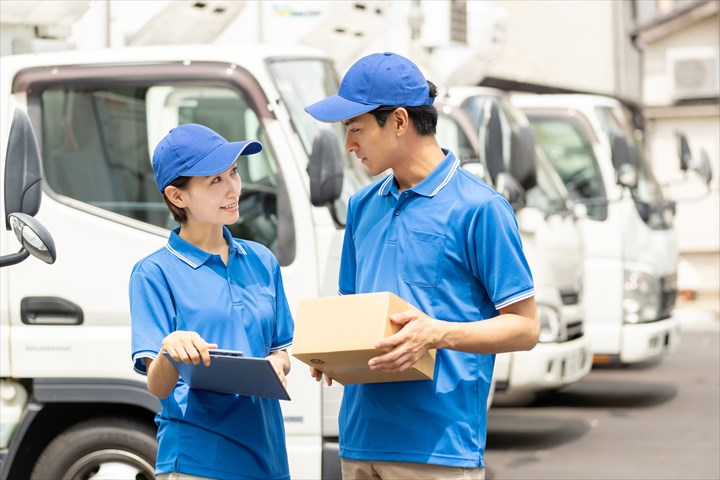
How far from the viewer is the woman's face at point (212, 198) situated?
3.81 metres

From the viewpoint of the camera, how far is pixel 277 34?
7.93 meters

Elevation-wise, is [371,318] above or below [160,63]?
below

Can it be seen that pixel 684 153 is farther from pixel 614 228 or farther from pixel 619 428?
pixel 619 428

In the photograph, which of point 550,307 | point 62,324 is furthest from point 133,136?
point 550,307

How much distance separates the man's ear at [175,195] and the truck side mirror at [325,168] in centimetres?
199

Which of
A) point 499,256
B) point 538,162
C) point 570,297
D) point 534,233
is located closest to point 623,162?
point 538,162

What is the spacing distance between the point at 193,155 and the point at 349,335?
673mm

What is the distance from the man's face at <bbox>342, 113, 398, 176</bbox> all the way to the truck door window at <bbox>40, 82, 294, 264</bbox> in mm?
2543

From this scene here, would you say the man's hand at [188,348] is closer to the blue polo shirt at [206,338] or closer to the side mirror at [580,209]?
the blue polo shirt at [206,338]

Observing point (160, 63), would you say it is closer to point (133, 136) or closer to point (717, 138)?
point (133, 136)

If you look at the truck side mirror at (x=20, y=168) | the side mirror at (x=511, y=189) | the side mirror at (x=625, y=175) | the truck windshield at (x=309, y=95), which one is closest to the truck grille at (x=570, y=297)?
the side mirror at (x=511, y=189)

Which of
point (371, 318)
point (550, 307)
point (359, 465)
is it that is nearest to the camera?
point (371, 318)

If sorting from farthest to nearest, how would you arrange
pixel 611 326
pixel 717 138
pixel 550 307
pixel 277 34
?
pixel 717 138, pixel 611 326, pixel 550 307, pixel 277 34

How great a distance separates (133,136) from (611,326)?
607 cm
